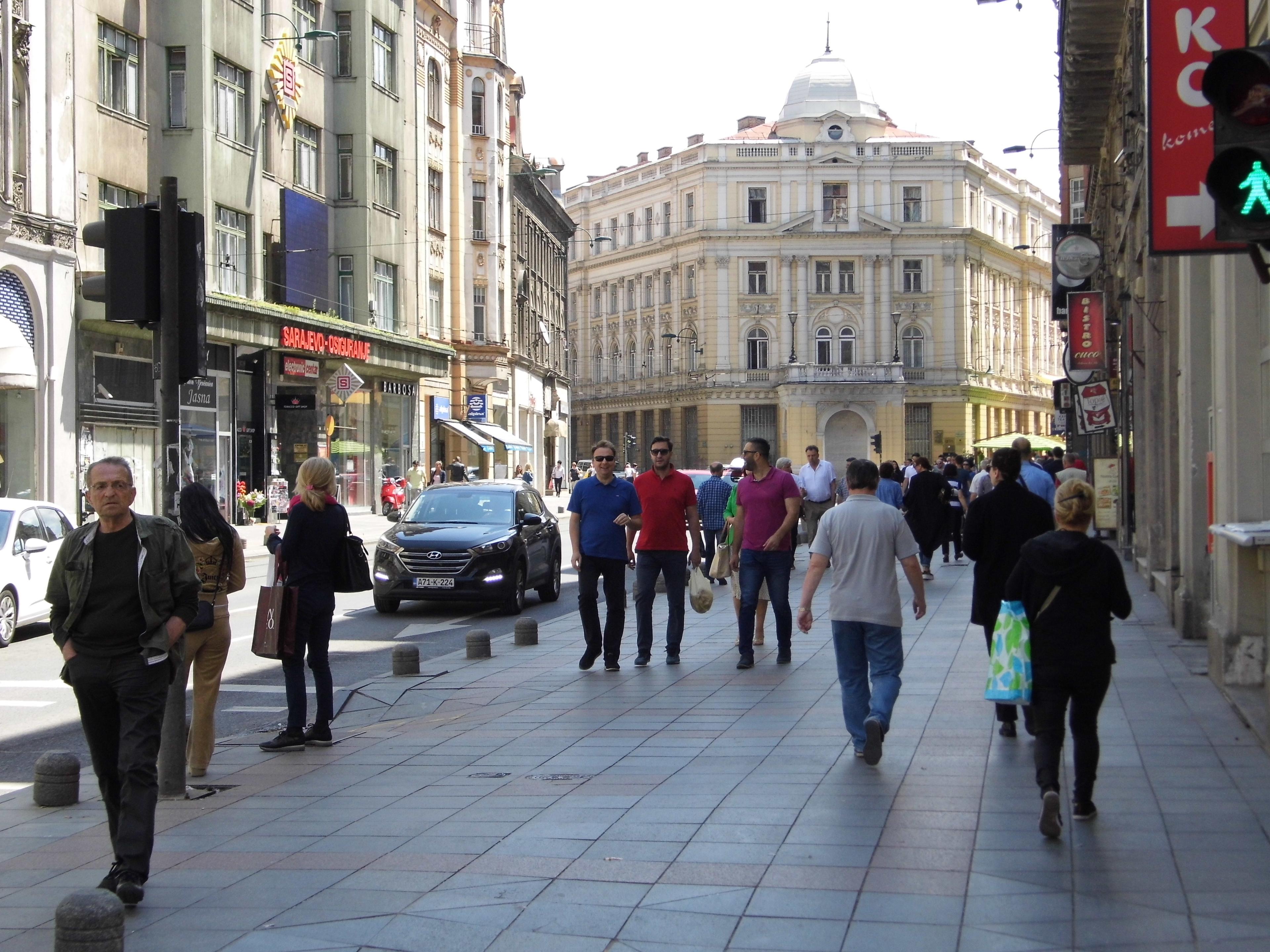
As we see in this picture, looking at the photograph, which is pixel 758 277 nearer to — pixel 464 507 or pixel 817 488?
pixel 817 488

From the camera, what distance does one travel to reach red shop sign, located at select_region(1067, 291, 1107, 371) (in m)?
27.1

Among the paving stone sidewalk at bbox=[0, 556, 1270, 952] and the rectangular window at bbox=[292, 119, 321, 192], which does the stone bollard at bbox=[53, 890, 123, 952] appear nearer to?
the paving stone sidewalk at bbox=[0, 556, 1270, 952]

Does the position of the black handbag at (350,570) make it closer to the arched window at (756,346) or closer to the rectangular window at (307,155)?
the rectangular window at (307,155)

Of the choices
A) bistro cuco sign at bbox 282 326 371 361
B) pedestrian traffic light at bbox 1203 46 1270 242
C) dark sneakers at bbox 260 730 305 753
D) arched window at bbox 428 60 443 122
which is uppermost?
arched window at bbox 428 60 443 122

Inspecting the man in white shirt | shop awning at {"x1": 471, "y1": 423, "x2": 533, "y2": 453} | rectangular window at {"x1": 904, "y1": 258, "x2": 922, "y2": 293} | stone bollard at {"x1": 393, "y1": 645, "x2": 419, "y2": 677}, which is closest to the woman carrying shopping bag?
stone bollard at {"x1": 393, "y1": 645, "x2": 419, "y2": 677}

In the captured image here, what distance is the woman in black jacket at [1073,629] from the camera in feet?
22.9

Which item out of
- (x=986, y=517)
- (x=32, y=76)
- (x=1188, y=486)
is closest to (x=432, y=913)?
(x=986, y=517)

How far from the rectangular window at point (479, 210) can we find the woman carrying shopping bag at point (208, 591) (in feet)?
157

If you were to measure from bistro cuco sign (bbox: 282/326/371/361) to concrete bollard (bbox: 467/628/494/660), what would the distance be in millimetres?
23292

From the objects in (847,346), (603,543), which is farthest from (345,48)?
(847,346)

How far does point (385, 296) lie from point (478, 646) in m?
31.2

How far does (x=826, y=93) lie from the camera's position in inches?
3573

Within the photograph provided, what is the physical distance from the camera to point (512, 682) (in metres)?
12.7

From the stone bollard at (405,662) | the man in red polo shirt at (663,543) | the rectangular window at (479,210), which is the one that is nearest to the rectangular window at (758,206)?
the rectangular window at (479,210)
